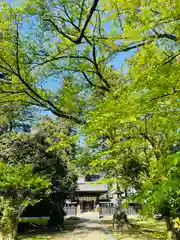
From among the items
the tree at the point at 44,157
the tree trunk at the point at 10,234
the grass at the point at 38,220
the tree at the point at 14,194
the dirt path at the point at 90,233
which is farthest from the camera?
the grass at the point at 38,220

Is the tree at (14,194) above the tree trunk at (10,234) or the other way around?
above

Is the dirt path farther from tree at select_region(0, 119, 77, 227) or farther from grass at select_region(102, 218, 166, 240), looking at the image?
tree at select_region(0, 119, 77, 227)

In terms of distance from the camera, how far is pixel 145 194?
1.81 meters

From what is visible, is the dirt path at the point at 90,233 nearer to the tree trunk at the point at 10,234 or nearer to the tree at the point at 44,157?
the tree at the point at 44,157

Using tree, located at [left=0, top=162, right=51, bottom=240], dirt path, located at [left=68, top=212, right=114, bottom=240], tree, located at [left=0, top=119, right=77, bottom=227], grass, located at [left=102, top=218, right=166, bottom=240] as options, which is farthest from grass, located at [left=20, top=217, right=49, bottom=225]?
grass, located at [left=102, top=218, right=166, bottom=240]

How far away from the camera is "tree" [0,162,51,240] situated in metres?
10.8

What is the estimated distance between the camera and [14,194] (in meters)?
11.6

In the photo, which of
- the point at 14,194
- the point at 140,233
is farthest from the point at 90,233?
the point at 14,194

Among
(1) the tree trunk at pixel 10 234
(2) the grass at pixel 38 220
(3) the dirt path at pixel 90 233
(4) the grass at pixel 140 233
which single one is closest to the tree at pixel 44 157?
(2) the grass at pixel 38 220

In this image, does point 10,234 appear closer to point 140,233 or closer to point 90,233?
point 90,233

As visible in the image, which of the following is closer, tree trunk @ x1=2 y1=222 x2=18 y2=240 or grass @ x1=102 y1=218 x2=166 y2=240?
tree trunk @ x1=2 y1=222 x2=18 y2=240

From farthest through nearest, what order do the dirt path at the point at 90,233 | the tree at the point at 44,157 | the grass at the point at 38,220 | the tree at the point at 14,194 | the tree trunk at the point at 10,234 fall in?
the grass at the point at 38,220, the tree at the point at 44,157, the dirt path at the point at 90,233, the tree at the point at 14,194, the tree trunk at the point at 10,234

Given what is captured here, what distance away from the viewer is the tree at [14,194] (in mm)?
10820

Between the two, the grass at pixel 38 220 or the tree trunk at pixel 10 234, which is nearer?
the tree trunk at pixel 10 234
